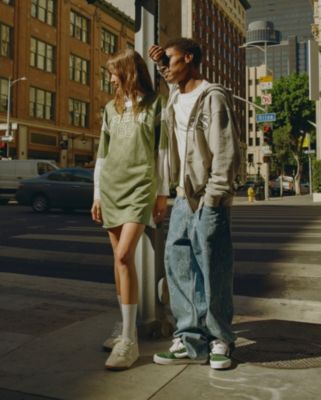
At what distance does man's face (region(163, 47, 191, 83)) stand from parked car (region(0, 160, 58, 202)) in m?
19.5

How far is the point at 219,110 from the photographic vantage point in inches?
115

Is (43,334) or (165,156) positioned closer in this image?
(165,156)

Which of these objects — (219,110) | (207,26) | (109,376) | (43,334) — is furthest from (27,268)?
(207,26)

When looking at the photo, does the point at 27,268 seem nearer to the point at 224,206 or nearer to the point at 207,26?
the point at 224,206

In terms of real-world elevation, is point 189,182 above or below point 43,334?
above

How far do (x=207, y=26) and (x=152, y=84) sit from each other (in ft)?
234

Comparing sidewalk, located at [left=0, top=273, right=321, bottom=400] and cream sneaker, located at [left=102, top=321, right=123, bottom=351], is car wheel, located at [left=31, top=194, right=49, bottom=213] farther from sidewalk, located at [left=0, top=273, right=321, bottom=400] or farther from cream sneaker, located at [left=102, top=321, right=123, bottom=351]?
cream sneaker, located at [left=102, top=321, right=123, bottom=351]

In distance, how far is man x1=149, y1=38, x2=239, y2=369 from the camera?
2.93m

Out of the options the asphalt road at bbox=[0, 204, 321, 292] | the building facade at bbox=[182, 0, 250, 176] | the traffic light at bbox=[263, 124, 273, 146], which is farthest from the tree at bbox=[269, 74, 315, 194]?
the asphalt road at bbox=[0, 204, 321, 292]

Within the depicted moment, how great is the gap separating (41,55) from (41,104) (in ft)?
12.0

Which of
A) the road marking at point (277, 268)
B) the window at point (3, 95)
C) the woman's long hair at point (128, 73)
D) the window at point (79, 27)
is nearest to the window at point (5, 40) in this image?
the window at point (3, 95)

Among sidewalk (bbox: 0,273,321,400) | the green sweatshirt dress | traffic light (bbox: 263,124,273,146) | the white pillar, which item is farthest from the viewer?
traffic light (bbox: 263,124,273,146)

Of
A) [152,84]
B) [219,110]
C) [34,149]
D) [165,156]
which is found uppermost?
[34,149]

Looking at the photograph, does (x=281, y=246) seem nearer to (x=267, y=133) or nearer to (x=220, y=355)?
(x=220, y=355)
